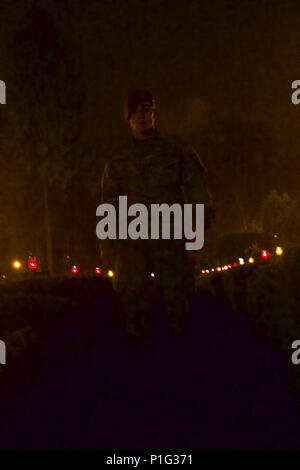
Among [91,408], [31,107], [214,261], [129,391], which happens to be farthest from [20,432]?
[214,261]

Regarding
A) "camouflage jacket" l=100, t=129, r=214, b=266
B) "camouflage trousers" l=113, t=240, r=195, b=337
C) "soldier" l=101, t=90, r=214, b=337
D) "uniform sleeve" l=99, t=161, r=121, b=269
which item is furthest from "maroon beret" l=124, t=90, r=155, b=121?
"camouflage trousers" l=113, t=240, r=195, b=337

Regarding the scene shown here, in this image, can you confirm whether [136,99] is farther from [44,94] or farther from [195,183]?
[44,94]

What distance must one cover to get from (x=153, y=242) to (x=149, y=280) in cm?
34

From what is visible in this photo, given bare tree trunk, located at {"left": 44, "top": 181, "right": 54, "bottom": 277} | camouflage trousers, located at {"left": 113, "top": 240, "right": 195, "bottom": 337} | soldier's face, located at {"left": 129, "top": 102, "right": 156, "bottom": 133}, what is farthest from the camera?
bare tree trunk, located at {"left": 44, "top": 181, "right": 54, "bottom": 277}

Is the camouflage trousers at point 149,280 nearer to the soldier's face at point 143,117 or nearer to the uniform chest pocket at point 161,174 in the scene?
the uniform chest pocket at point 161,174

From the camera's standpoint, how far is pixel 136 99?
16.8 ft

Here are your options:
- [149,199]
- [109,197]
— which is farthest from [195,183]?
[109,197]

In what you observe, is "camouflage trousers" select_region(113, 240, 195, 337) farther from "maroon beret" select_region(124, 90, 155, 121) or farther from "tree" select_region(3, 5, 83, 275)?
"tree" select_region(3, 5, 83, 275)

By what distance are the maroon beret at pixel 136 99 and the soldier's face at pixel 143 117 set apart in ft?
0.11

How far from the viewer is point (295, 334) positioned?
422 centimetres

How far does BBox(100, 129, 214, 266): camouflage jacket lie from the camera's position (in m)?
5.05

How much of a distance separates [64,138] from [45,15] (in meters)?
7.40

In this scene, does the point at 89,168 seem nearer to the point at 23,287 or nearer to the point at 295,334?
the point at 23,287

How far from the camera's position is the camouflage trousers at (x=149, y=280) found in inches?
197
